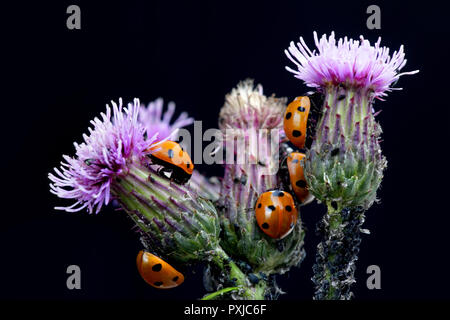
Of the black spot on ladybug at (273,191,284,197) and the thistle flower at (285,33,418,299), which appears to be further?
the black spot on ladybug at (273,191,284,197)

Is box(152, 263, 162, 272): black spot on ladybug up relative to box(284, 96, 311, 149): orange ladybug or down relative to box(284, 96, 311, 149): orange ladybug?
down

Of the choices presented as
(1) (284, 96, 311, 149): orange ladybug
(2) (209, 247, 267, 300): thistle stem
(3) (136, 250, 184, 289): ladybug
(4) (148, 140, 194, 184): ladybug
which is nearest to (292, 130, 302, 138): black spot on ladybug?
(1) (284, 96, 311, 149): orange ladybug

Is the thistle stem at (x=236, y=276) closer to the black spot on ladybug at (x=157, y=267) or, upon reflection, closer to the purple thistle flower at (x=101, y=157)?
the black spot on ladybug at (x=157, y=267)

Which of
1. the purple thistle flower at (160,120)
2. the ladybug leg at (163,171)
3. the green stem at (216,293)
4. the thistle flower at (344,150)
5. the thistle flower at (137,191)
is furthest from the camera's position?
the purple thistle flower at (160,120)

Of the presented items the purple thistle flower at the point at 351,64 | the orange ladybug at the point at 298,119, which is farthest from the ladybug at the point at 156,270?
the purple thistle flower at the point at 351,64

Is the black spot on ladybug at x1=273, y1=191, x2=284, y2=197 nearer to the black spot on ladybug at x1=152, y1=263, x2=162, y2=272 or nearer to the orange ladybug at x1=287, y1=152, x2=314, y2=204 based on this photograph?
the orange ladybug at x1=287, y1=152, x2=314, y2=204

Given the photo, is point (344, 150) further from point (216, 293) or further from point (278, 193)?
point (216, 293)

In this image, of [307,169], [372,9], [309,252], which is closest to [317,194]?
[307,169]
